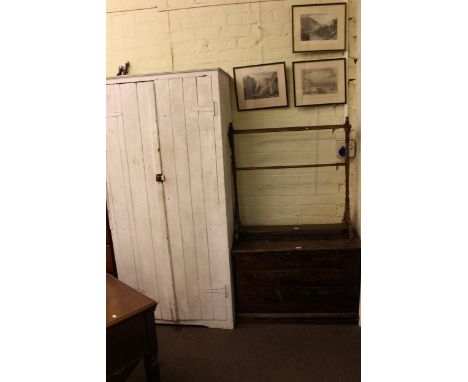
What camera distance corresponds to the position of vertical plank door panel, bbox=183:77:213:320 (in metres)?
2.17

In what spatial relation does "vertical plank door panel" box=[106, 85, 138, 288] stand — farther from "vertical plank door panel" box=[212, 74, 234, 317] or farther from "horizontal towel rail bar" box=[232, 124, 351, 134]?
"horizontal towel rail bar" box=[232, 124, 351, 134]

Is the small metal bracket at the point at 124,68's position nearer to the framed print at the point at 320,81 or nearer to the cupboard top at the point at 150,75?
the cupboard top at the point at 150,75

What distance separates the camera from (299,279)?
2.37 meters

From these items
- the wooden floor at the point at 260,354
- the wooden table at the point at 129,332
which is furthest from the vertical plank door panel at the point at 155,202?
the wooden table at the point at 129,332

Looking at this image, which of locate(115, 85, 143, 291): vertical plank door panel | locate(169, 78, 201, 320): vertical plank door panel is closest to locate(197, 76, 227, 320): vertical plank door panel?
locate(169, 78, 201, 320): vertical plank door panel

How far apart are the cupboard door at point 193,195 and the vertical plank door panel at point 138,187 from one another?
0.57ft

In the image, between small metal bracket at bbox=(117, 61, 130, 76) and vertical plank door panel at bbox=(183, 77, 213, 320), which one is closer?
vertical plank door panel at bbox=(183, 77, 213, 320)

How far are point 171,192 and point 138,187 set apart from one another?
0.26 metres

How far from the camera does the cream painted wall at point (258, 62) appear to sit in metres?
2.52

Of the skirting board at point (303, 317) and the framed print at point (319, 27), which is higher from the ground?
the framed print at point (319, 27)

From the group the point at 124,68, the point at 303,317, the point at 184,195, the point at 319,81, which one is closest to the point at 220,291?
the point at 303,317

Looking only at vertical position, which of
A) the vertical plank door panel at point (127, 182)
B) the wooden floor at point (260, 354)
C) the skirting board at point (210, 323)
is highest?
the vertical plank door panel at point (127, 182)
